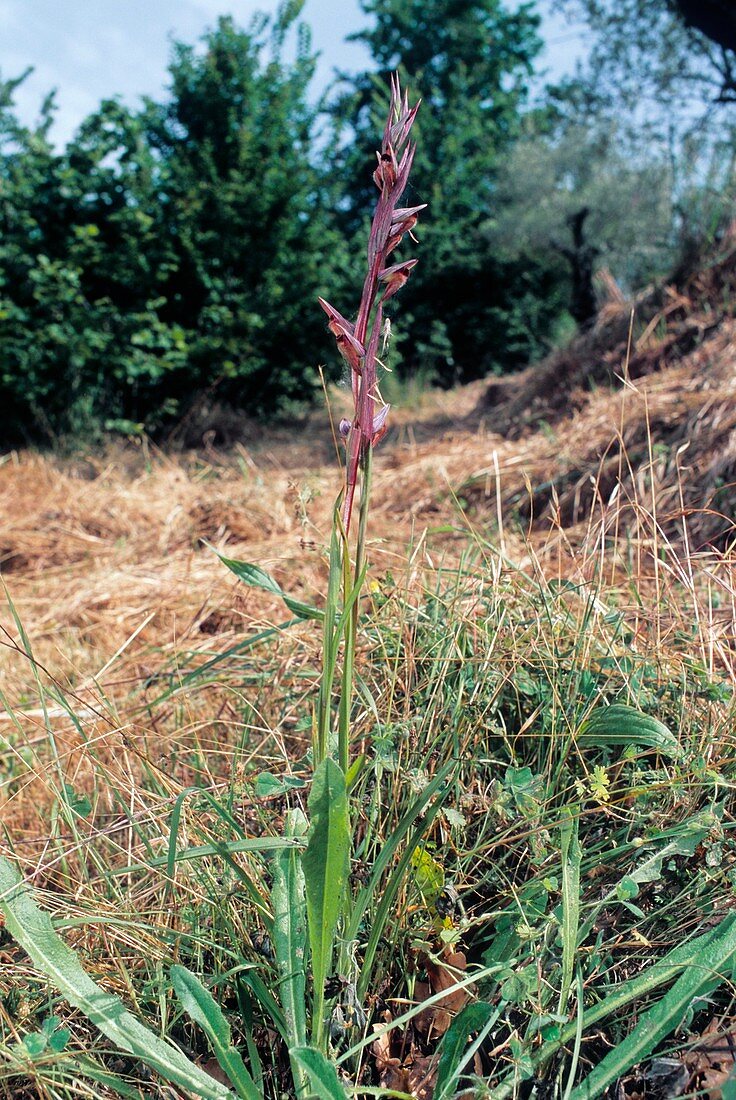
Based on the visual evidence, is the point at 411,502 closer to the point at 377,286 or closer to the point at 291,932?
the point at 291,932

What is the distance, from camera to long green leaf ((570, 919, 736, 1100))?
3.18ft

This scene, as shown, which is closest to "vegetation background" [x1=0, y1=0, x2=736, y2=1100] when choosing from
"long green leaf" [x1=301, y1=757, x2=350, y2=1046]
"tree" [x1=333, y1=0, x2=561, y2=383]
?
"long green leaf" [x1=301, y1=757, x2=350, y2=1046]

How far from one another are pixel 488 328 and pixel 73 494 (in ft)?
27.5

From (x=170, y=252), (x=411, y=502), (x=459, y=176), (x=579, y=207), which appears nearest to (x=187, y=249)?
(x=170, y=252)

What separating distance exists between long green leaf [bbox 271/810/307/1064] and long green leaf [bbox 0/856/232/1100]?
11 centimetres

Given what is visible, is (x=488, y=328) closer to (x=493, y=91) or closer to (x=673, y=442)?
(x=493, y=91)

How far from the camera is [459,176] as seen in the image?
10.8m

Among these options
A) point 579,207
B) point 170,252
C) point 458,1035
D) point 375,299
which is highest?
point 579,207

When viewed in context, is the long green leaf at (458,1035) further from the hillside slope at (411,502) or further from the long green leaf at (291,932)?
the hillside slope at (411,502)

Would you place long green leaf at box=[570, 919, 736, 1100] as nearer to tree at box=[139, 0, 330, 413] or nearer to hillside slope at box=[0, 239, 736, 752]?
hillside slope at box=[0, 239, 736, 752]

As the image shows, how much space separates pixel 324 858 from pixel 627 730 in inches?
21.2

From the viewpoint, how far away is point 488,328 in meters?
11.6

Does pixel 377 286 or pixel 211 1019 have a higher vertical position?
pixel 377 286

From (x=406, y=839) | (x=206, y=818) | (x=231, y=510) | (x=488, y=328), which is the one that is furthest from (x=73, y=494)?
(x=488, y=328)
